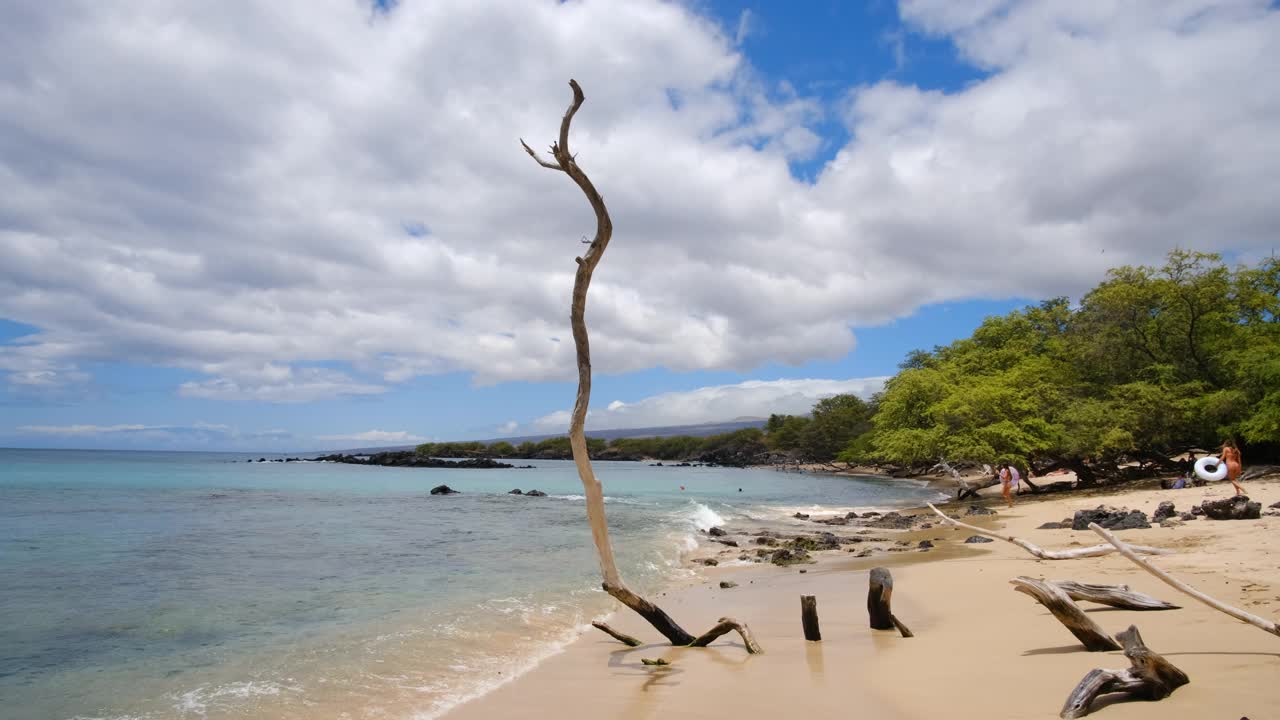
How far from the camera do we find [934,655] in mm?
6543

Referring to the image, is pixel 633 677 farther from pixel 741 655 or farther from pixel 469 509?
pixel 469 509

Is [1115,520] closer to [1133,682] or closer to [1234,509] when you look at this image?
[1234,509]

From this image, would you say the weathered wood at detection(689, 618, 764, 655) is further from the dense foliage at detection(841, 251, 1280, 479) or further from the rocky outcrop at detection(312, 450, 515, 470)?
the rocky outcrop at detection(312, 450, 515, 470)

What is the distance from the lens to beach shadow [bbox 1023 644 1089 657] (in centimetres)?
599

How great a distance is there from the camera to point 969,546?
51.7ft

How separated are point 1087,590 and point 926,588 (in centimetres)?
397

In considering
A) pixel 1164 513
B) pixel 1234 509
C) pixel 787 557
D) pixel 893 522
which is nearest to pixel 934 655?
pixel 787 557

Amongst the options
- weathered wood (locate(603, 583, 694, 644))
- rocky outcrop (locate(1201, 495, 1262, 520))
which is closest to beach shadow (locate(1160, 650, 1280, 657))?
weathered wood (locate(603, 583, 694, 644))

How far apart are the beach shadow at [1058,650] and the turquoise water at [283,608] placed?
5.08m

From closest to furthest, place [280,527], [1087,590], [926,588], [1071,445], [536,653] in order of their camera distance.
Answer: [1087,590] < [536,653] < [926,588] < [280,527] < [1071,445]

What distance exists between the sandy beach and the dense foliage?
16.6 m

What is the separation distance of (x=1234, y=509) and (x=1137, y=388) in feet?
51.2

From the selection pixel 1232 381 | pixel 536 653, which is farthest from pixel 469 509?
pixel 1232 381

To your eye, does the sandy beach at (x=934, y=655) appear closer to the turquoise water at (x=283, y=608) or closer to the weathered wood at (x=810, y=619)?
the weathered wood at (x=810, y=619)
